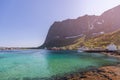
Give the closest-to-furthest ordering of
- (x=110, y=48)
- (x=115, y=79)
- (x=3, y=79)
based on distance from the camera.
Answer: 1. (x=115, y=79)
2. (x=3, y=79)
3. (x=110, y=48)

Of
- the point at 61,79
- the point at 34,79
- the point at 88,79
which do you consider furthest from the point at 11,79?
the point at 88,79

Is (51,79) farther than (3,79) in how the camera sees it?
No

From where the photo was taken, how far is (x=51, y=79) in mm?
27859

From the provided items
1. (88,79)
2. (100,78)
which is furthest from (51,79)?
(100,78)

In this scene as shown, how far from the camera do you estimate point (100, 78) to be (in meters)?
26.6

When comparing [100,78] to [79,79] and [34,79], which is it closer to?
[79,79]

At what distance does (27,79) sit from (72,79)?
8.55 m

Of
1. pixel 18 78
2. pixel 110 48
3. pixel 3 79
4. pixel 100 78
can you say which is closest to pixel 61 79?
pixel 100 78

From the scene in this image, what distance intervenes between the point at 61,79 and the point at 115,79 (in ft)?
29.3

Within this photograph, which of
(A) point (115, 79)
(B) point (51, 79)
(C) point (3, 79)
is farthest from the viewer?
(C) point (3, 79)

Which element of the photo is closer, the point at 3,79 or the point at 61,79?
A: the point at 61,79

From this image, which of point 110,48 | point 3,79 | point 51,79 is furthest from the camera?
point 110,48

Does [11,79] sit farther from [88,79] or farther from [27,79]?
[88,79]

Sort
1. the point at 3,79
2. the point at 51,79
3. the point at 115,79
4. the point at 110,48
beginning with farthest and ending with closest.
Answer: the point at 110,48 < the point at 3,79 < the point at 51,79 < the point at 115,79
